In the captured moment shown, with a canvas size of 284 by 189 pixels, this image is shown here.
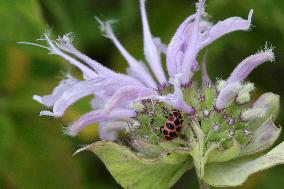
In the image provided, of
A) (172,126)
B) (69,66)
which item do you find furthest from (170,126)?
(69,66)

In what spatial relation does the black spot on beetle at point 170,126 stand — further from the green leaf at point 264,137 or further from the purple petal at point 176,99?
the green leaf at point 264,137

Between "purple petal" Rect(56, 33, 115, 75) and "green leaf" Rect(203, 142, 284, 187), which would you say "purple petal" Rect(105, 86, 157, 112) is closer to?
"purple petal" Rect(56, 33, 115, 75)

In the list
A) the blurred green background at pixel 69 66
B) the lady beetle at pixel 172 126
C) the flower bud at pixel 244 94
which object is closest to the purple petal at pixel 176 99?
the lady beetle at pixel 172 126

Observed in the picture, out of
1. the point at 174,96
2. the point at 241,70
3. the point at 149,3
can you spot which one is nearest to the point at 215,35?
the point at 241,70

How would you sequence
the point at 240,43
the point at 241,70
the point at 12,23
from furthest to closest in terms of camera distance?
1. the point at 240,43
2. the point at 12,23
3. the point at 241,70

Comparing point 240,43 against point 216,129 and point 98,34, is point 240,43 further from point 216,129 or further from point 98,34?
point 216,129

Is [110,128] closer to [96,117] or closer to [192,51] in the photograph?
[96,117]
